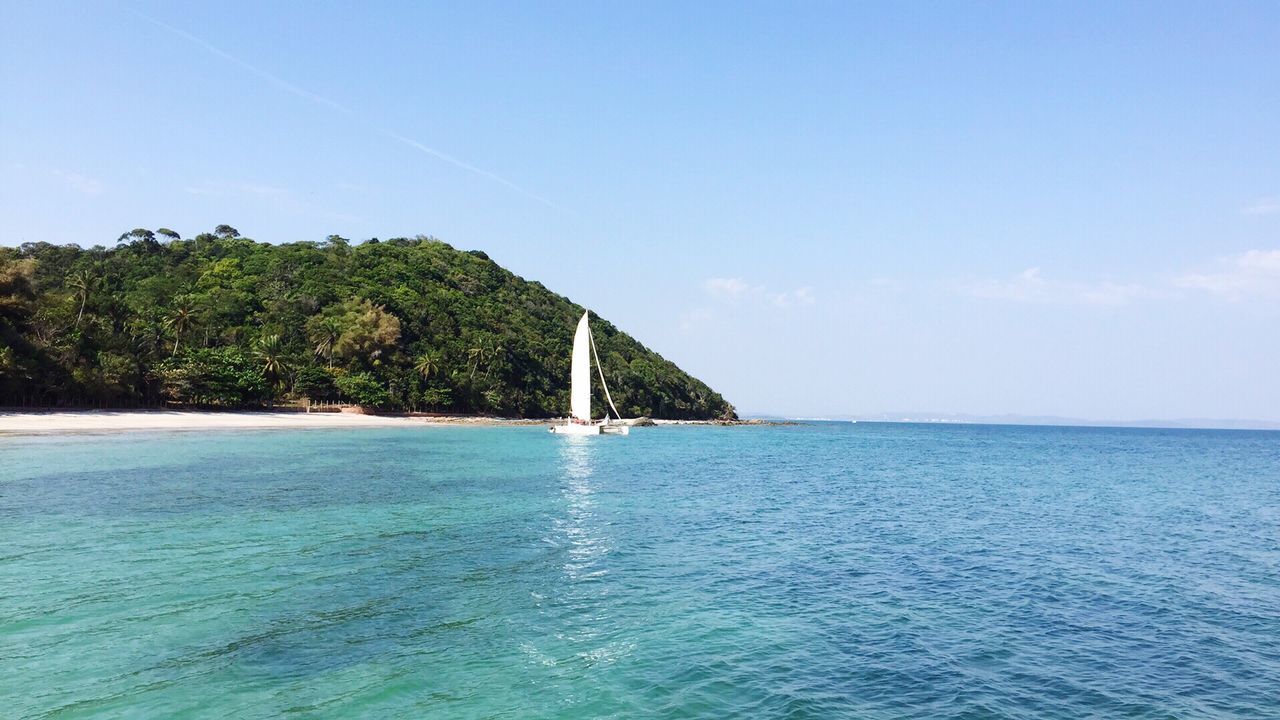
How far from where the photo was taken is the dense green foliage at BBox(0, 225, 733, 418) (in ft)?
236

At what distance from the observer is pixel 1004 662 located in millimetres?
12656

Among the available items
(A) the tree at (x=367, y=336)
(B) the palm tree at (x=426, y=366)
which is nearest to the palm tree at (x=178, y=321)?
(A) the tree at (x=367, y=336)

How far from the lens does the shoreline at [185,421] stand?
61.0 meters

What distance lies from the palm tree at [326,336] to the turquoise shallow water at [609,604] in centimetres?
7379

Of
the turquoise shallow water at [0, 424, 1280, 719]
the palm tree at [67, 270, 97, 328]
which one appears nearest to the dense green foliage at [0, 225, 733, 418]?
the palm tree at [67, 270, 97, 328]

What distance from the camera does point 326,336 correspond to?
4225 inches

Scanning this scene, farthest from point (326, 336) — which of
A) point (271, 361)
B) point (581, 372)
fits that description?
point (581, 372)

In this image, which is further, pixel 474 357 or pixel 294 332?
pixel 474 357

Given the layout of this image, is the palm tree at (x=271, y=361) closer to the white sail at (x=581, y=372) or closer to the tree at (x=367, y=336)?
the tree at (x=367, y=336)

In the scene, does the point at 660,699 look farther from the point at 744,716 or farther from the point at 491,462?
the point at 491,462

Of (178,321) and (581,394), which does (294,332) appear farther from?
(581,394)

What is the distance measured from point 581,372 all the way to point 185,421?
40.4 m

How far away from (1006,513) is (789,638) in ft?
75.9

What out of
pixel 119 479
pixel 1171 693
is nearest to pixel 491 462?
pixel 119 479
